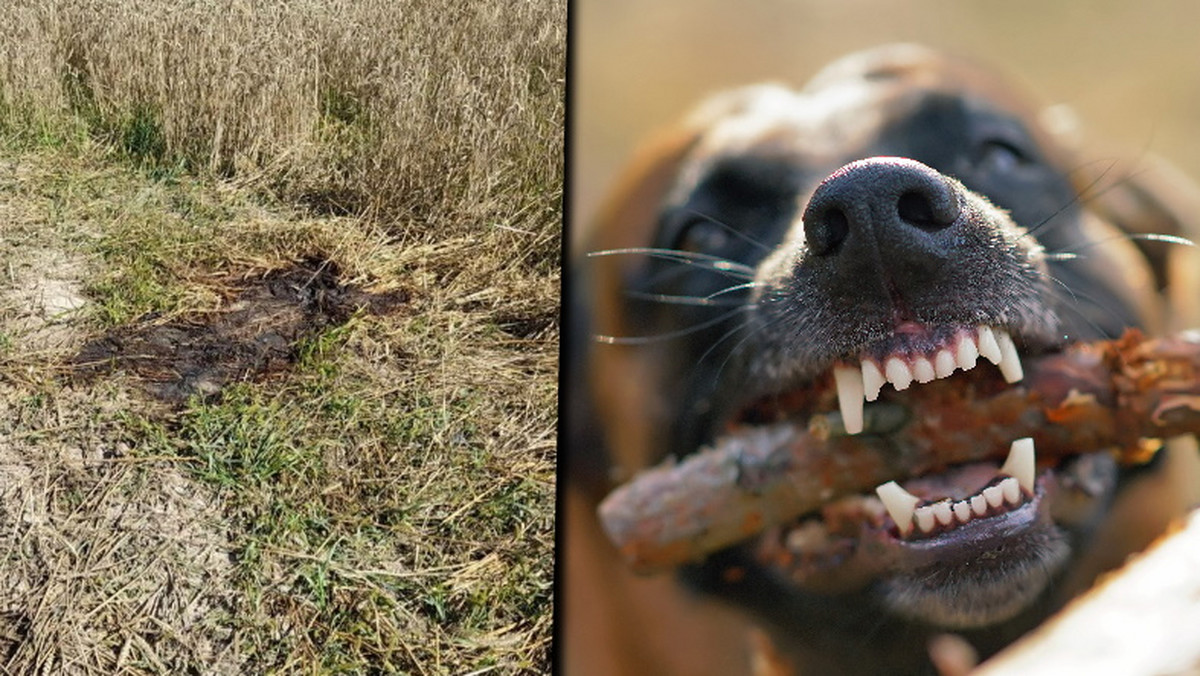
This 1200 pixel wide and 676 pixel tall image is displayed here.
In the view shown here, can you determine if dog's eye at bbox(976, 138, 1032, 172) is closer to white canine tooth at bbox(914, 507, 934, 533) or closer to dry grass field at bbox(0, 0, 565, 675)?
white canine tooth at bbox(914, 507, 934, 533)

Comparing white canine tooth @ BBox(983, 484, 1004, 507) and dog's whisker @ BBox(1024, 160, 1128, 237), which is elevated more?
dog's whisker @ BBox(1024, 160, 1128, 237)

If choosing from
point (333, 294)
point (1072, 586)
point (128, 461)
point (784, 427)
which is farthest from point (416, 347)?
point (1072, 586)

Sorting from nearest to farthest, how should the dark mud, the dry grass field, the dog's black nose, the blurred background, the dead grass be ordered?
the dog's black nose, the blurred background, the dry grass field, the dark mud, the dead grass

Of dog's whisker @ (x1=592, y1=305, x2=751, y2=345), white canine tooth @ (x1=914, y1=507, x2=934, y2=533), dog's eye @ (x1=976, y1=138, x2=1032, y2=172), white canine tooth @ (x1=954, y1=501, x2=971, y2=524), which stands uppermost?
dog's eye @ (x1=976, y1=138, x2=1032, y2=172)

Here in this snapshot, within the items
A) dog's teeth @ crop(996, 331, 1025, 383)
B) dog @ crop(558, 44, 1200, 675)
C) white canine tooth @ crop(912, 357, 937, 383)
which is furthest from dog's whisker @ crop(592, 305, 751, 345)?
dog's teeth @ crop(996, 331, 1025, 383)

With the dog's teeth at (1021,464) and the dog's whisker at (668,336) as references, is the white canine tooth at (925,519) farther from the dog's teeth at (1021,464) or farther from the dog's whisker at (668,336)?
the dog's whisker at (668,336)

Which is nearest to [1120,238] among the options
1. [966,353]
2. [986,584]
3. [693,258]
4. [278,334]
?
[966,353]

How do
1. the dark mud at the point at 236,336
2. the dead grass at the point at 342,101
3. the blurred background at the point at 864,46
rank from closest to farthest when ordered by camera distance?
1. the blurred background at the point at 864,46
2. the dark mud at the point at 236,336
3. the dead grass at the point at 342,101

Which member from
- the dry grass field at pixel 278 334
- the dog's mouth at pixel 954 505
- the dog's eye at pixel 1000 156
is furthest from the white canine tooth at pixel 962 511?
the dry grass field at pixel 278 334
